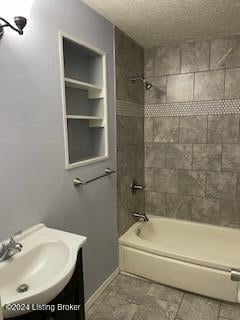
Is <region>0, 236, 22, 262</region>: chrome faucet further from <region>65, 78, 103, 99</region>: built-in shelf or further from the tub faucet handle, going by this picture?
the tub faucet handle

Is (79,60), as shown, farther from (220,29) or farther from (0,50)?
(220,29)

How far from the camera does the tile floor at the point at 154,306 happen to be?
187 cm

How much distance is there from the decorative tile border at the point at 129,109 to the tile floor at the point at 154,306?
167cm

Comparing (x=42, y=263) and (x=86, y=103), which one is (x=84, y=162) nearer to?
(x=86, y=103)

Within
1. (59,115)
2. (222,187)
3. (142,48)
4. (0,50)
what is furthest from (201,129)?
(0,50)

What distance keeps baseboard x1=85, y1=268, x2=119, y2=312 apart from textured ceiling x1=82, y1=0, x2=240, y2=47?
2343 millimetres

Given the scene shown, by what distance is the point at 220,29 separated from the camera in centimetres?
222

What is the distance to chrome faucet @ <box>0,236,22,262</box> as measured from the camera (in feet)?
3.71

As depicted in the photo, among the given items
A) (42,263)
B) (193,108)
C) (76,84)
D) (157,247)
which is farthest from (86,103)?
(157,247)

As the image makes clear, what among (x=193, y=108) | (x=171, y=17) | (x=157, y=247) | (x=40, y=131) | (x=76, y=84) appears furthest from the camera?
(x=193, y=108)

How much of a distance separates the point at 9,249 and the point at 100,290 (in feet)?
4.18

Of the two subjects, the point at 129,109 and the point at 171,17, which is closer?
the point at 171,17

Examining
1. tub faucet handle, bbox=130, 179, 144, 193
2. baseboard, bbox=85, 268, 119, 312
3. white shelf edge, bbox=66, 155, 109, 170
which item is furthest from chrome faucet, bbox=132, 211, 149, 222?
white shelf edge, bbox=66, 155, 109, 170

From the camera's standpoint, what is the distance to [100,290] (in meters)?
2.12
